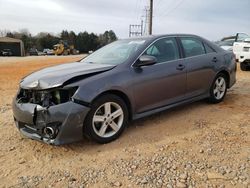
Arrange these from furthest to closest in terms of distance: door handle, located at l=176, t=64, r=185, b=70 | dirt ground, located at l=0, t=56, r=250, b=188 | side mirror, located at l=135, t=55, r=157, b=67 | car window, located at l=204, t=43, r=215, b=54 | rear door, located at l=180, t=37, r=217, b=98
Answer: car window, located at l=204, t=43, r=215, b=54, rear door, located at l=180, t=37, r=217, b=98, door handle, located at l=176, t=64, r=185, b=70, side mirror, located at l=135, t=55, r=157, b=67, dirt ground, located at l=0, t=56, r=250, b=188

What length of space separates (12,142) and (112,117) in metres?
1.54

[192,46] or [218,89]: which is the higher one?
[192,46]

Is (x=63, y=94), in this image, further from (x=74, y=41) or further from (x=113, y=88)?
(x=74, y=41)

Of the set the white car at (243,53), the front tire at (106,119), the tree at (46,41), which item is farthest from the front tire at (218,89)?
the tree at (46,41)

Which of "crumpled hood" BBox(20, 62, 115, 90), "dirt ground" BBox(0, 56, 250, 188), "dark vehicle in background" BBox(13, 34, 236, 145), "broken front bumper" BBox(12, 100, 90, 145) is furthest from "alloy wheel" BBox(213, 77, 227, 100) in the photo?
"broken front bumper" BBox(12, 100, 90, 145)

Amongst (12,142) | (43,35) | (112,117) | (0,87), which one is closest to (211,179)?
(112,117)

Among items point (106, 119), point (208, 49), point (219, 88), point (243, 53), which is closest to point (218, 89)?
point (219, 88)

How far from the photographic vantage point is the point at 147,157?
3.71m

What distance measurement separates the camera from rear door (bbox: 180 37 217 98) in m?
5.36

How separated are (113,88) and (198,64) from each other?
2.07m

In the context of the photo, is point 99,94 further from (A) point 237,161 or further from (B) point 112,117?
(A) point 237,161

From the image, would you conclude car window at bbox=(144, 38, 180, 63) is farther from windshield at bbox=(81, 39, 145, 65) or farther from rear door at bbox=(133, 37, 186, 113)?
windshield at bbox=(81, 39, 145, 65)

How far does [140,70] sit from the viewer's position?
454cm

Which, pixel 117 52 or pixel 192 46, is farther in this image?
pixel 192 46
